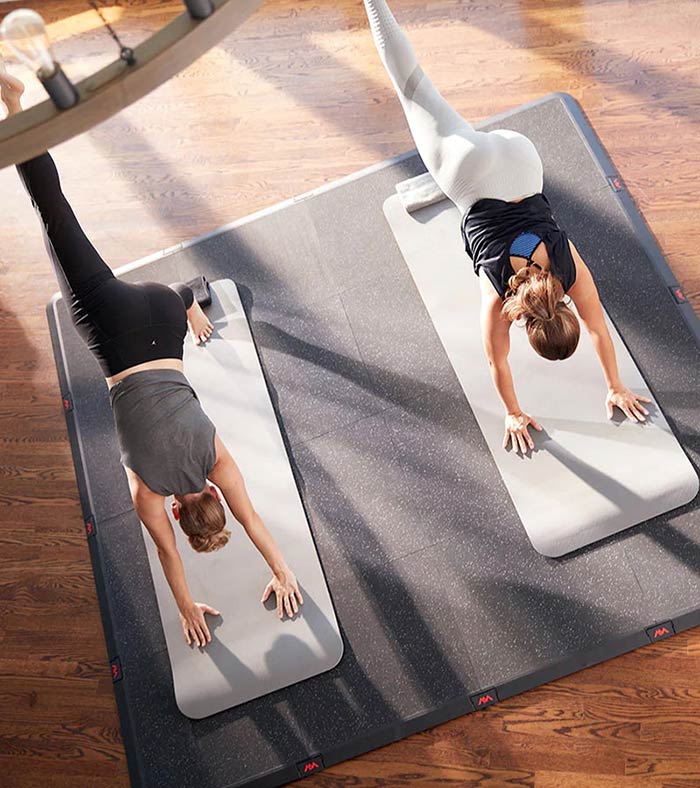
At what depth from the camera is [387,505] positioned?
3.24 m

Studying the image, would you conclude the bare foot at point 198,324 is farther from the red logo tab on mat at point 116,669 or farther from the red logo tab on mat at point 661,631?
the red logo tab on mat at point 661,631

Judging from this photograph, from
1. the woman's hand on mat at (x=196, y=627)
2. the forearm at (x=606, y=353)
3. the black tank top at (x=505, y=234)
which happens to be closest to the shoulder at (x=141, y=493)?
the woman's hand on mat at (x=196, y=627)

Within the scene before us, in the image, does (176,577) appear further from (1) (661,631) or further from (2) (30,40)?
(2) (30,40)

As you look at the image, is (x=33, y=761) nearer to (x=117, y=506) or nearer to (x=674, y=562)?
(x=117, y=506)

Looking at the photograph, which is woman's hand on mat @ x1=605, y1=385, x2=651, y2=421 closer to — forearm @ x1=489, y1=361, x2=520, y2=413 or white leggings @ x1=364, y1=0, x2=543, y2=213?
forearm @ x1=489, y1=361, x2=520, y2=413

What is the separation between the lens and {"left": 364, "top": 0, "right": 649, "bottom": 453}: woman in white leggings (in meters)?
2.61

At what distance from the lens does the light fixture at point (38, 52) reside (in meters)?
1.12

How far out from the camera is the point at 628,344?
328cm

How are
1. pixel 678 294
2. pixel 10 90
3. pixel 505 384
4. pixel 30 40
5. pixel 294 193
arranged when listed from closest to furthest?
pixel 30 40 → pixel 10 90 → pixel 505 384 → pixel 678 294 → pixel 294 193

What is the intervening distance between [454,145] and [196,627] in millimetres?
1774

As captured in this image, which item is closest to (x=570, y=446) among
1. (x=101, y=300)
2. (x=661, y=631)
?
(x=661, y=631)

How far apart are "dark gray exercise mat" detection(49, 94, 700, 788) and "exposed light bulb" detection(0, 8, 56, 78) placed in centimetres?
227

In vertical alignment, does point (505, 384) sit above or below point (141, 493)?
below

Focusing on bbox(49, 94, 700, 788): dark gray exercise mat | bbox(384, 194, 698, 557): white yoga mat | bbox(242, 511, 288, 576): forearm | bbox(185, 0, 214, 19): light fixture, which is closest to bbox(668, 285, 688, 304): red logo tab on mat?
bbox(49, 94, 700, 788): dark gray exercise mat
